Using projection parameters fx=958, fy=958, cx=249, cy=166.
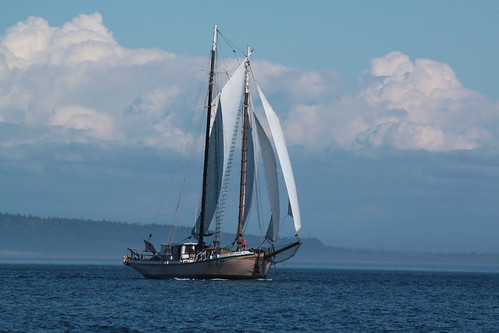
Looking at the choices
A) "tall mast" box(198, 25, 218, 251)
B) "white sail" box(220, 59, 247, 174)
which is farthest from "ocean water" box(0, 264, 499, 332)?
"white sail" box(220, 59, 247, 174)

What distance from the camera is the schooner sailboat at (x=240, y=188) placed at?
93062mm

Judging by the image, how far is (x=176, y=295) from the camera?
8281 centimetres

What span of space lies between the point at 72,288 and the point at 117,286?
545cm

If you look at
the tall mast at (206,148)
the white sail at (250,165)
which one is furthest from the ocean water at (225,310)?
the white sail at (250,165)

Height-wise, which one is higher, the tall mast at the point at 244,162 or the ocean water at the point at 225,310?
the tall mast at the point at 244,162

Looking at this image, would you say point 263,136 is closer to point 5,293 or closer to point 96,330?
point 5,293

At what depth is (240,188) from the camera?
9681cm

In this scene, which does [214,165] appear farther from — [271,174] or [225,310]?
[225,310]

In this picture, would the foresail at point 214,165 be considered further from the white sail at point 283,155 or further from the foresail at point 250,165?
the white sail at point 283,155

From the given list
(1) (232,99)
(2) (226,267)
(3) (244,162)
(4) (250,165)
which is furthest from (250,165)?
(2) (226,267)

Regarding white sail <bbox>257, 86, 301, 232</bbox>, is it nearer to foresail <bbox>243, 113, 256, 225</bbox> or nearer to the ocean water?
foresail <bbox>243, 113, 256, 225</bbox>

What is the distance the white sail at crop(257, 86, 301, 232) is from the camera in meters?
91.4

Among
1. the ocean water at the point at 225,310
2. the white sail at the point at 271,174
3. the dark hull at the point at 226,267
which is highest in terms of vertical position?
the white sail at the point at 271,174

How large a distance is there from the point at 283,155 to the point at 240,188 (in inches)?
285
